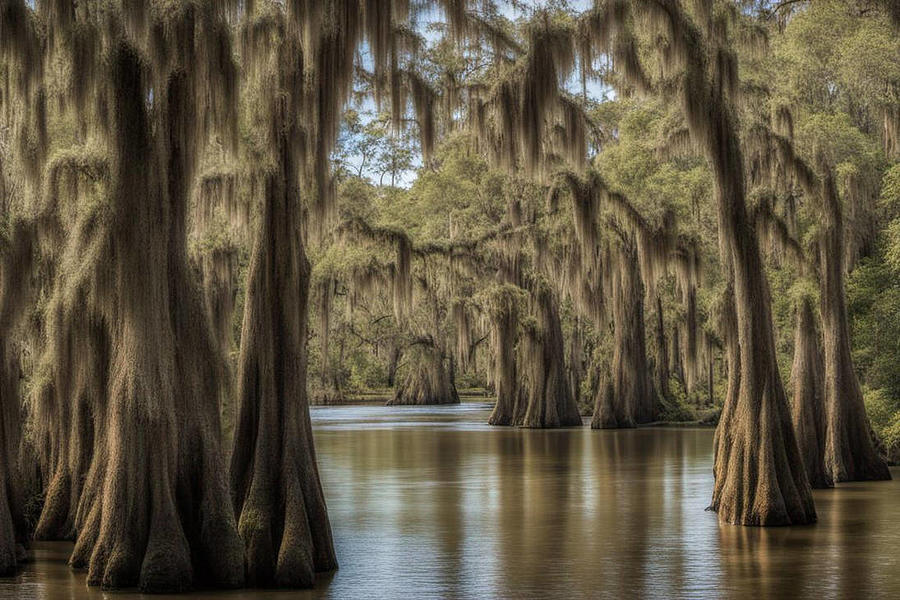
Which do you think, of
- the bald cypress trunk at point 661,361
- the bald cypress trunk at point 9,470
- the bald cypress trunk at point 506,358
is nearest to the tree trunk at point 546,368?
the bald cypress trunk at point 506,358

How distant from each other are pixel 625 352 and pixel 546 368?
3031mm

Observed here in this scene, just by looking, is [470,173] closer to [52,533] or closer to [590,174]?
[590,174]

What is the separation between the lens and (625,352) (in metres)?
43.6

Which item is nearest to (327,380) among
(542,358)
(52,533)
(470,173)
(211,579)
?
(470,173)

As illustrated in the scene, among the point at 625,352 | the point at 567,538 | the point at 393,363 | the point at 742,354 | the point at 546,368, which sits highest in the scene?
the point at 393,363

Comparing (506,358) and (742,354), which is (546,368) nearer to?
(506,358)

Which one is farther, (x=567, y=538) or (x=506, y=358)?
(x=506, y=358)

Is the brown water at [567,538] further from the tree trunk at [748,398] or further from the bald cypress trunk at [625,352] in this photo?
the bald cypress trunk at [625,352]

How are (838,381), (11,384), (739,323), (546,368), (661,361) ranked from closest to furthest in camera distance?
(11,384)
(739,323)
(838,381)
(546,368)
(661,361)

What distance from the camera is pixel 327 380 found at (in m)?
73.7

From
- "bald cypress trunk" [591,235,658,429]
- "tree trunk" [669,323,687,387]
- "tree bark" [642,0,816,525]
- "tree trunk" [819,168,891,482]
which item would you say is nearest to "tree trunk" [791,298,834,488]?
"tree trunk" [819,168,891,482]

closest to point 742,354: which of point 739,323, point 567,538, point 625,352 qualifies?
point 739,323

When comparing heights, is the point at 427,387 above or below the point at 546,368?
below

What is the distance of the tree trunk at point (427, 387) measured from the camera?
71438 millimetres
